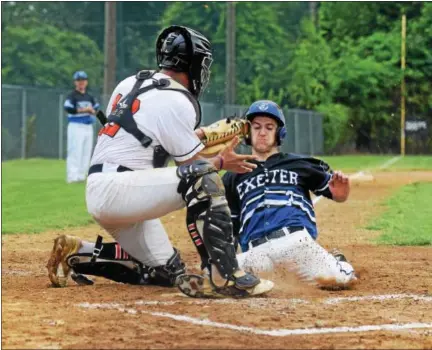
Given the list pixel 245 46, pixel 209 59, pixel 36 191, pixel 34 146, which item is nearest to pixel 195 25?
pixel 245 46

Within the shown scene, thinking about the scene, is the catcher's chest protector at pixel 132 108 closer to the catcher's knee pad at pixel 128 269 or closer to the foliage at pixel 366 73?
the catcher's knee pad at pixel 128 269

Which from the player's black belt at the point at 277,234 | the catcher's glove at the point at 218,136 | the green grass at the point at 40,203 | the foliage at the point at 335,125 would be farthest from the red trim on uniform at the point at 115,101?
the foliage at the point at 335,125

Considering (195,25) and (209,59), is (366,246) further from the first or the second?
(195,25)

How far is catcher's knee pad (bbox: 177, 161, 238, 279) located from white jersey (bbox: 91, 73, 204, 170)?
0.58 ft

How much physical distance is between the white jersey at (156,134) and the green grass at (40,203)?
5.30 metres

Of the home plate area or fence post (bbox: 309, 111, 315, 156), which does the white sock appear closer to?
the home plate area

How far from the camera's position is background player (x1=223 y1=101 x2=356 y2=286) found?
723 cm

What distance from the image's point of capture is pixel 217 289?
6418 millimetres

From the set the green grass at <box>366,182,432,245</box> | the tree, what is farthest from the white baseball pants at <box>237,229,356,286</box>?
the tree

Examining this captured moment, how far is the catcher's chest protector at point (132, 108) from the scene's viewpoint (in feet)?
21.7

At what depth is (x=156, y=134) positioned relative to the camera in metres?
6.58

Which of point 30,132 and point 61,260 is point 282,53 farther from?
point 61,260

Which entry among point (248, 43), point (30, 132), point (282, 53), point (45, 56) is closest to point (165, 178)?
point (30, 132)

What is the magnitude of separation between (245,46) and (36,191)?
36.5 meters
